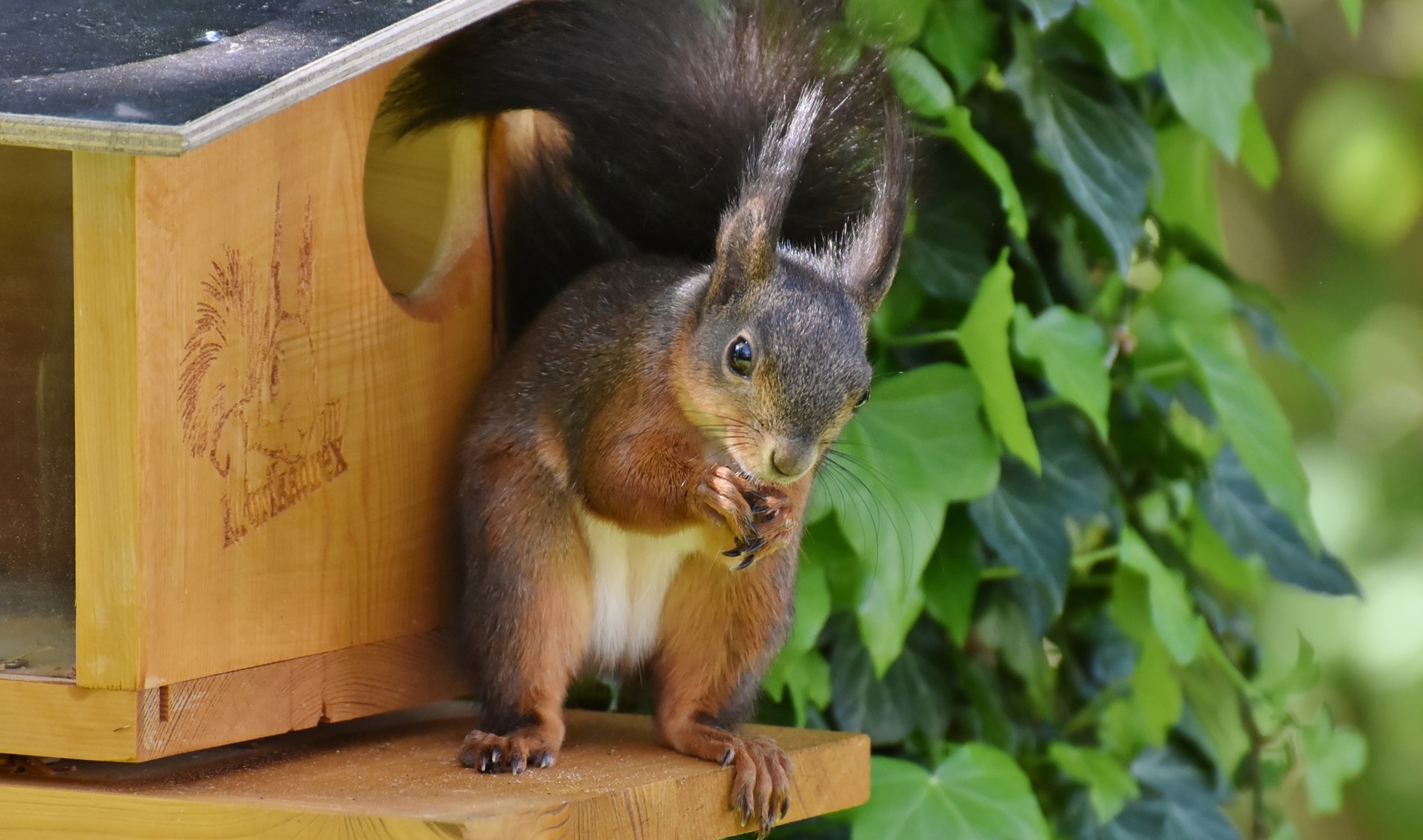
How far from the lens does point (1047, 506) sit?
168cm

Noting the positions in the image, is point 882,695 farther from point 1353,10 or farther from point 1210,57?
point 1353,10

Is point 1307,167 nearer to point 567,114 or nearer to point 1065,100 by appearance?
point 1065,100

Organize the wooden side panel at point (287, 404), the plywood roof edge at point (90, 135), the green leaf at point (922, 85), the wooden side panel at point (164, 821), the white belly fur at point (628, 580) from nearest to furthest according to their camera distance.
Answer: the plywood roof edge at point (90, 135) < the wooden side panel at point (164, 821) < the wooden side panel at point (287, 404) < the white belly fur at point (628, 580) < the green leaf at point (922, 85)

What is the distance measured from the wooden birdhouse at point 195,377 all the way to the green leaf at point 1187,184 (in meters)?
0.92

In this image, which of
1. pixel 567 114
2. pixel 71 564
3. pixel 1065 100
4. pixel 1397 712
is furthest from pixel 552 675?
pixel 1397 712

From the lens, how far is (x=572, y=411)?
4.54 feet

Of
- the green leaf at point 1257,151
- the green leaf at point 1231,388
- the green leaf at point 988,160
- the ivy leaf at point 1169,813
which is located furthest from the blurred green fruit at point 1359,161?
the green leaf at point 988,160

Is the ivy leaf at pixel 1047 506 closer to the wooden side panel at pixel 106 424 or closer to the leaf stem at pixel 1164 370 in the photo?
the leaf stem at pixel 1164 370

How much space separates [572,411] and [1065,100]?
26.7 inches

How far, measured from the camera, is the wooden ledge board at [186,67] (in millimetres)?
1007

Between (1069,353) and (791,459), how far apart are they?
0.47 metres

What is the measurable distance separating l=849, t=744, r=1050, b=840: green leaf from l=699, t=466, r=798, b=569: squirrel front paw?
1.13ft

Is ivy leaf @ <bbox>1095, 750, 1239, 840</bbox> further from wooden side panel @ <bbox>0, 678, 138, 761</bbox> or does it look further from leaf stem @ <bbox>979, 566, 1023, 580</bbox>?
wooden side panel @ <bbox>0, 678, 138, 761</bbox>

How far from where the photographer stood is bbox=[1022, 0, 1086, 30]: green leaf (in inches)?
61.6
